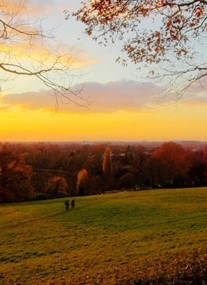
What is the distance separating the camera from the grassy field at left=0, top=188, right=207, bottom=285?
15.8 meters

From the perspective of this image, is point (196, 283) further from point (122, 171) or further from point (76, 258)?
point (122, 171)

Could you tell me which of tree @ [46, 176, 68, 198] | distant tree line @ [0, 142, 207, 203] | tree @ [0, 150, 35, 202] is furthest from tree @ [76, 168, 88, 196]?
tree @ [0, 150, 35, 202]

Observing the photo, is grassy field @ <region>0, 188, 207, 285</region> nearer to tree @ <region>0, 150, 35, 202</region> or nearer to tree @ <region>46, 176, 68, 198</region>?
tree @ <region>0, 150, 35, 202</region>

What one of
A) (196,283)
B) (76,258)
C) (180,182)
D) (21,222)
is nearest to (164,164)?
(180,182)

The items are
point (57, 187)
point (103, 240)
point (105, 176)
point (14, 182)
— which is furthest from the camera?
point (105, 176)

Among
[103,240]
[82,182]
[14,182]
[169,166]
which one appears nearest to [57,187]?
[82,182]

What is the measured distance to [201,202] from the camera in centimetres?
4059

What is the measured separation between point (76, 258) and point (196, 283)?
1207 centimetres

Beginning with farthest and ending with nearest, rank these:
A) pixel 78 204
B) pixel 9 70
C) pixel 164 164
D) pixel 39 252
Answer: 1. pixel 164 164
2. pixel 78 204
3. pixel 39 252
4. pixel 9 70

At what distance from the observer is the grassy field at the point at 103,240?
1578cm

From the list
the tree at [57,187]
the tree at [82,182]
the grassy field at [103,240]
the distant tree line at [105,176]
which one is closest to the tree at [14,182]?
the distant tree line at [105,176]

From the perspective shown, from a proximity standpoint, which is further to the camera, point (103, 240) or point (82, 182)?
point (82, 182)

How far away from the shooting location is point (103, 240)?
2664cm

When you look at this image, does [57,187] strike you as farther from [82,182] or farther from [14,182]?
[14,182]
